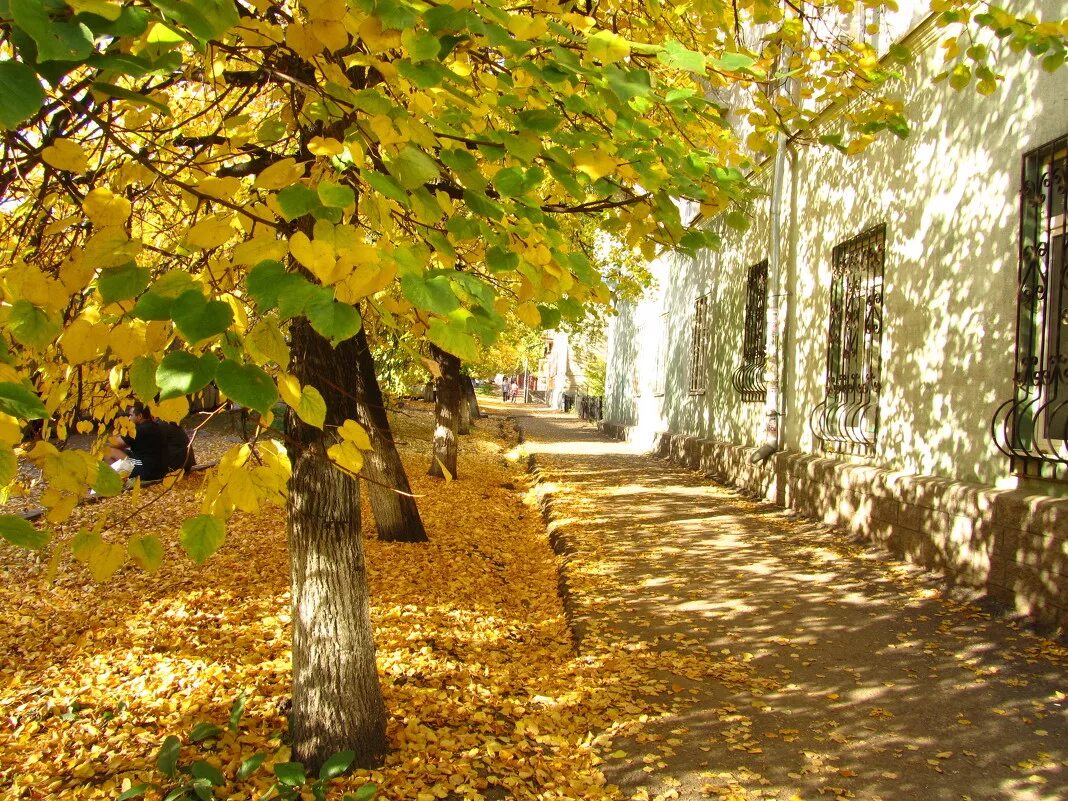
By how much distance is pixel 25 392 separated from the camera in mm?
1284

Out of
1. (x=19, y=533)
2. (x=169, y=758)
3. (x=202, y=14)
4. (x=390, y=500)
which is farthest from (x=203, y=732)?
(x=390, y=500)

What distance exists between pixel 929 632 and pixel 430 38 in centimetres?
489

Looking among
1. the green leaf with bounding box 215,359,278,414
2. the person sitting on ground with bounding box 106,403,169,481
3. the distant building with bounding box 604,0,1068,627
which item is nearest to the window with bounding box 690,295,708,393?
the distant building with bounding box 604,0,1068,627

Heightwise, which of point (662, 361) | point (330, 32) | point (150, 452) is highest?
point (662, 361)

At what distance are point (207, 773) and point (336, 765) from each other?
19.5 inches

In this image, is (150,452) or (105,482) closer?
(105,482)

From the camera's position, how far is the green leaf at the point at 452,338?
1492mm

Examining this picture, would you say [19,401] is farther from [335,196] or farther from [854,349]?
[854,349]

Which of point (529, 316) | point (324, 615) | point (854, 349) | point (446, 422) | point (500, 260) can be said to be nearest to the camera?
point (500, 260)

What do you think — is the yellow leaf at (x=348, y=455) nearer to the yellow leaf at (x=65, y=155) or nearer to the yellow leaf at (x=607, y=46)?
the yellow leaf at (x=65, y=155)

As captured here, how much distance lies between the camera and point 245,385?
1.37 metres

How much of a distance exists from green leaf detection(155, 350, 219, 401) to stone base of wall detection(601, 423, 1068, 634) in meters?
4.99

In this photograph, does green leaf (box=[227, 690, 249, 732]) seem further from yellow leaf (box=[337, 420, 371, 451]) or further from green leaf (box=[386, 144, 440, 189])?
green leaf (box=[386, 144, 440, 189])

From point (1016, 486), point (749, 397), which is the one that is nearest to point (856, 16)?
point (749, 397)
